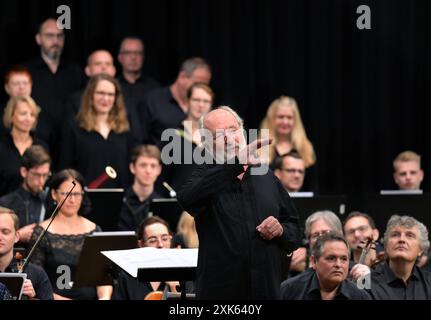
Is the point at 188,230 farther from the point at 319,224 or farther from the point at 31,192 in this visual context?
the point at 31,192

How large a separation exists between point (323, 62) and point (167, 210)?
228cm

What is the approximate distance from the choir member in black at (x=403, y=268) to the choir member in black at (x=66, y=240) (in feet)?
5.08

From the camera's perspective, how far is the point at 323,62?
8258 mm

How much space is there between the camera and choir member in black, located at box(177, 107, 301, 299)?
164 inches

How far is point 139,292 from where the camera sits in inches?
225

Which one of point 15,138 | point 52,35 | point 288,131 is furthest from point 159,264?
point 52,35

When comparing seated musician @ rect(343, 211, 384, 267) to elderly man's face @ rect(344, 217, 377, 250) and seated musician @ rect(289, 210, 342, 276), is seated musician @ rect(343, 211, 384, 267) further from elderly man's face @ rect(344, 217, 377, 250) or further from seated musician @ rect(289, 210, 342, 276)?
seated musician @ rect(289, 210, 342, 276)

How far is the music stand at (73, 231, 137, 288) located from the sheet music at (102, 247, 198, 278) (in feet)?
3.56

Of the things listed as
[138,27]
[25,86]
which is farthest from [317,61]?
[25,86]

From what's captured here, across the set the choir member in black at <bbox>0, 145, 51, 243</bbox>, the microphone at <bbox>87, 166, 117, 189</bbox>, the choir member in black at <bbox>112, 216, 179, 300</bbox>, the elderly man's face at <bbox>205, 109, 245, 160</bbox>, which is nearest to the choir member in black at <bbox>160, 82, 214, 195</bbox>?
A: the microphone at <bbox>87, 166, 117, 189</bbox>

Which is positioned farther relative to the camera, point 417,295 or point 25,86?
point 25,86

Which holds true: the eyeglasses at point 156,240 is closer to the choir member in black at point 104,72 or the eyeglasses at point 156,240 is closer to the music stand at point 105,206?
the music stand at point 105,206
